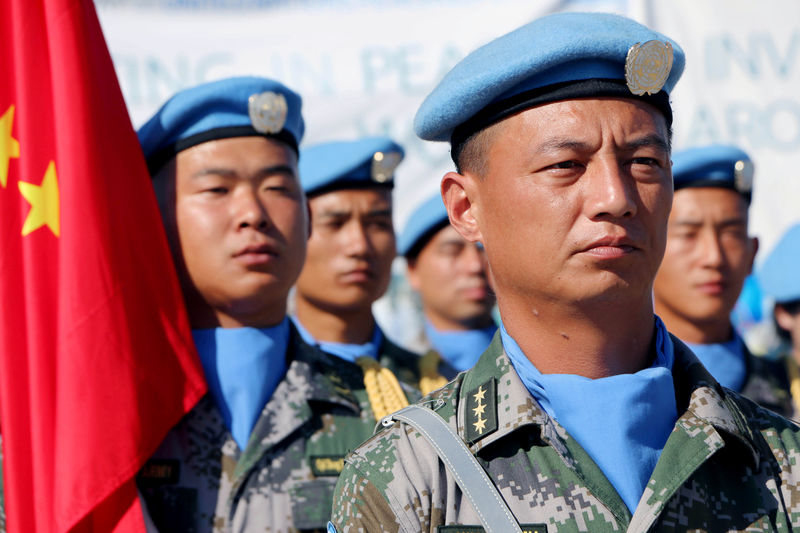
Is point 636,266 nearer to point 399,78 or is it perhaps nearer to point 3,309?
point 3,309

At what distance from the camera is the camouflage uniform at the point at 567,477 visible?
6.27 ft

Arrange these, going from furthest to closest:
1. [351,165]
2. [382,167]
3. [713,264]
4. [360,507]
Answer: [382,167] < [351,165] < [713,264] < [360,507]

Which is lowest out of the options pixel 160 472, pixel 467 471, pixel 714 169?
pixel 467 471

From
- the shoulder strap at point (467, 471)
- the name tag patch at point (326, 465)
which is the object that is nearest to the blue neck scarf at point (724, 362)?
the name tag patch at point (326, 465)

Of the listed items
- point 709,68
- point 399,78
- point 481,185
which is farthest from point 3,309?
point 709,68

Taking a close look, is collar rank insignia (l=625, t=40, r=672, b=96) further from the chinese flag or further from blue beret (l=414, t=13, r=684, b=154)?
the chinese flag

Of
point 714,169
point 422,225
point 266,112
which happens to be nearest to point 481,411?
point 266,112

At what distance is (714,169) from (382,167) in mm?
1699

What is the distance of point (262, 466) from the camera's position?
10.3 feet

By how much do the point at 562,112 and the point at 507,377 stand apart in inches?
23.8

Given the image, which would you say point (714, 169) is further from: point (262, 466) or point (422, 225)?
point (262, 466)

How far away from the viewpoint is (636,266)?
2049mm

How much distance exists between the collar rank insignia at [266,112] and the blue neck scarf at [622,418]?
71.0 inches

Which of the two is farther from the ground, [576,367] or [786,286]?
[786,286]
